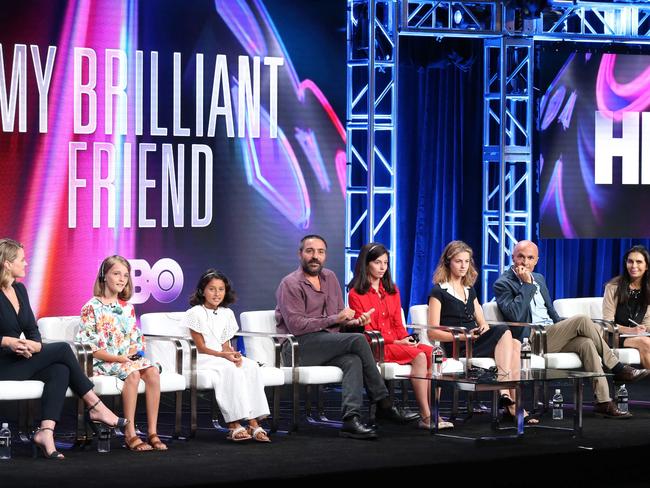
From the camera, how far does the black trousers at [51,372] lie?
6.02 meters

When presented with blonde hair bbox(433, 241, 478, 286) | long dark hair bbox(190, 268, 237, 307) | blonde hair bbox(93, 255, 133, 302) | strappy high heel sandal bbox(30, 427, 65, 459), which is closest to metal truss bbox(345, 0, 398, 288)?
blonde hair bbox(433, 241, 478, 286)

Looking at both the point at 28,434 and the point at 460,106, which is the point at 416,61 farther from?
the point at 28,434

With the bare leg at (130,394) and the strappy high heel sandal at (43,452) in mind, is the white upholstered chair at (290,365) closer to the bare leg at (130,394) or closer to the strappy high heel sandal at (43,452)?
the bare leg at (130,394)

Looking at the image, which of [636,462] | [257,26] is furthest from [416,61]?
[636,462]

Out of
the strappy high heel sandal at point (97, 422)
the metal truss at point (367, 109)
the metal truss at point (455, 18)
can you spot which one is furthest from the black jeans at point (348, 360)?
the metal truss at point (455, 18)

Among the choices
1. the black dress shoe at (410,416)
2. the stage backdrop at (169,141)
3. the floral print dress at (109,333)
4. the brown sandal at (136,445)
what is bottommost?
the brown sandal at (136,445)

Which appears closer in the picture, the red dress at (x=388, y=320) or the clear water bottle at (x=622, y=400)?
the red dress at (x=388, y=320)

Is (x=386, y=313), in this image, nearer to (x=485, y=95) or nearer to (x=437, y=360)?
(x=437, y=360)

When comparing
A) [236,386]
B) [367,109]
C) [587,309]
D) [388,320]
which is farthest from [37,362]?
[587,309]

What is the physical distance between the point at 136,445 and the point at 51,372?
56 cm

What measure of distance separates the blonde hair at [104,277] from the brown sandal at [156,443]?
0.69 meters

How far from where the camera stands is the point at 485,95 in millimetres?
9172

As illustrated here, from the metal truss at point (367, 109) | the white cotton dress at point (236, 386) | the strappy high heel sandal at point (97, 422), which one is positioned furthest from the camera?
the metal truss at point (367, 109)

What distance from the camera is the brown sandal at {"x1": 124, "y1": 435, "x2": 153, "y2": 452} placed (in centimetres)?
629
